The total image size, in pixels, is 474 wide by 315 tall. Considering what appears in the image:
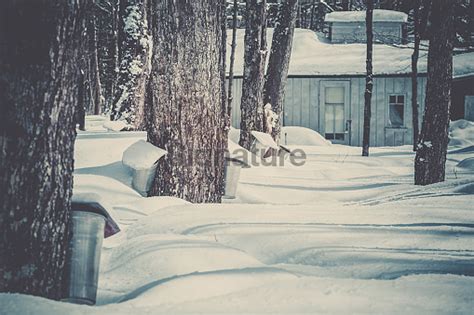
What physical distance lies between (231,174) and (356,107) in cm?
1673

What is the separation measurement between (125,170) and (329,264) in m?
3.98

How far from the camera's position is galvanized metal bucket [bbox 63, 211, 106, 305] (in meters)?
2.75

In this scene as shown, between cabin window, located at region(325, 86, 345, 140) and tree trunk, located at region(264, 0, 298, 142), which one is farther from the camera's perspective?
cabin window, located at region(325, 86, 345, 140)

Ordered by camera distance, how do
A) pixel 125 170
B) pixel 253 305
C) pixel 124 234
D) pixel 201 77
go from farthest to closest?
pixel 125 170
pixel 201 77
pixel 124 234
pixel 253 305

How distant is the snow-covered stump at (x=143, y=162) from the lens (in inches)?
227

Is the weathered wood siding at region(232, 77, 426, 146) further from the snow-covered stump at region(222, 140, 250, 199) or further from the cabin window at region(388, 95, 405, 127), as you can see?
the snow-covered stump at region(222, 140, 250, 199)

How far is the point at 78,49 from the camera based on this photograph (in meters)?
2.80

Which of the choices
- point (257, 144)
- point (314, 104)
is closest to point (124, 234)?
point (257, 144)

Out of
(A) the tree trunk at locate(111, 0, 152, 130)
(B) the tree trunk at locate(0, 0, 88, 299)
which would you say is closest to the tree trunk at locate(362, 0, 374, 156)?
(A) the tree trunk at locate(111, 0, 152, 130)

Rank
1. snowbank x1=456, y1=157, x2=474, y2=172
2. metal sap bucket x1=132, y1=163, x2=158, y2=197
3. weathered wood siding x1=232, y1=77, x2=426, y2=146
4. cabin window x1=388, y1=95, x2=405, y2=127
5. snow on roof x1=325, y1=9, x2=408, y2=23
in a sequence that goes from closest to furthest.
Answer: metal sap bucket x1=132, y1=163, x2=158, y2=197 < snowbank x1=456, y1=157, x2=474, y2=172 < weathered wood siding x1=232, y1=77, x2=426, y2=146 < cabin window x1=388, y1=95, x2=405, y2=127 < snow on roof x1=325, y1=9, x2=408, y2=23

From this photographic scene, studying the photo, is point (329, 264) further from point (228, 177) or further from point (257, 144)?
point (257, 144)

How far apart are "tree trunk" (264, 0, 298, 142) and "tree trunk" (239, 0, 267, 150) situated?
0.66 metres

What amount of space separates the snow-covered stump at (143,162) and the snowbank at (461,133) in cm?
1689

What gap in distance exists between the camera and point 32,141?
2611 mm
